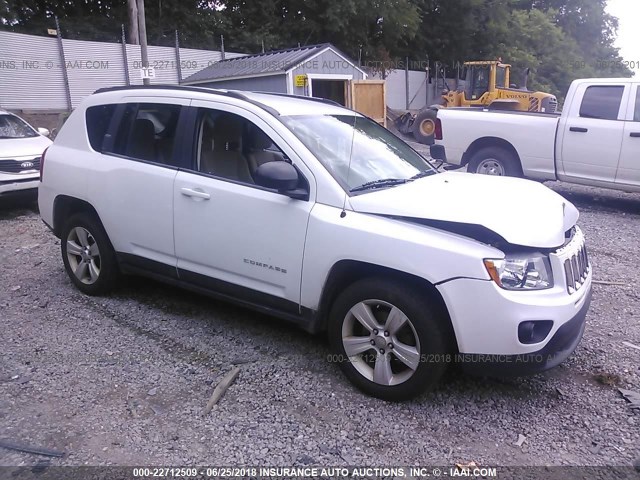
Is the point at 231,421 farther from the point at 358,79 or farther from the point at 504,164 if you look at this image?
the point at 358,79

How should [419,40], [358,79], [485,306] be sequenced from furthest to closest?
[419,40], [358,79], [485,306]

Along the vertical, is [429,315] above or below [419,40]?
below

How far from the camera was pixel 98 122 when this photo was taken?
4.79 m

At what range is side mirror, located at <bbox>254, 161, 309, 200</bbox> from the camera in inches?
132

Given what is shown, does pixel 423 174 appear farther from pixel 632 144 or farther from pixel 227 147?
pixel 632 144

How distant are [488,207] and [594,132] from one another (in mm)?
5914

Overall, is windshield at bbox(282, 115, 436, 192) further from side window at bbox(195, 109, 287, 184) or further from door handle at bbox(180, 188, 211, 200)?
door handle at bbox(180, 188, 211, 200)

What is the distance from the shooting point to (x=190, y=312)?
4.61 m

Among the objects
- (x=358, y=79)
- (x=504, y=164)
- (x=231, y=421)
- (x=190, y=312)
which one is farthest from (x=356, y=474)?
(x=358, y=79)

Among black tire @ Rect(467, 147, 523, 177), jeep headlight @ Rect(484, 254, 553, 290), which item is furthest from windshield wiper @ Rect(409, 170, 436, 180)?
black tire @ Rect(467, 147, 523, 177)

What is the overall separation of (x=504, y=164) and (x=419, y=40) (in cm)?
2752

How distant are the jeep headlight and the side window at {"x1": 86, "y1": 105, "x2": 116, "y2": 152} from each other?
3476 mm

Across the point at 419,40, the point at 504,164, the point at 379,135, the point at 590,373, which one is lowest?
the point at 590,373

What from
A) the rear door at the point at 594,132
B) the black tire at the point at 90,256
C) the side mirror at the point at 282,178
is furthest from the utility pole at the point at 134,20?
the side mirror at the point at 282,178
